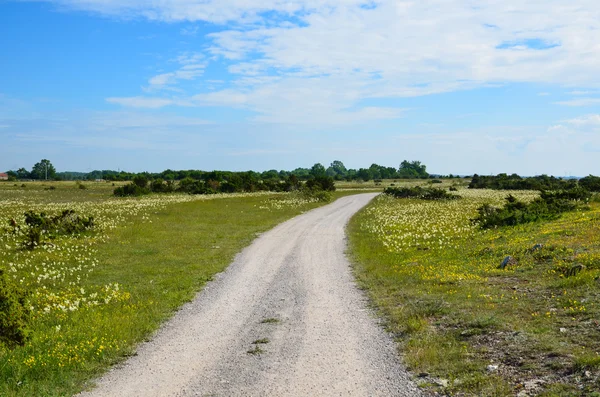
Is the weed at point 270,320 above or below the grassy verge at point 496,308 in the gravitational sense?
below

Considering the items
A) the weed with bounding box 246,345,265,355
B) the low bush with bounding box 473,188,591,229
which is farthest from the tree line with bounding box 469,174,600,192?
the weed with bounding box 246,345,265,355

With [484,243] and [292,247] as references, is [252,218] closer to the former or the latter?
[292,247]

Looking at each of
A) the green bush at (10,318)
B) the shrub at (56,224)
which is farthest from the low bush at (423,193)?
the green bush at (10,318)

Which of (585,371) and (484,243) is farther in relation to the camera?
(484,243)

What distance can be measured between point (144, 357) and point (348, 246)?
1675 centimetres

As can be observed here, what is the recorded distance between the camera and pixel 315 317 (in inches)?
488

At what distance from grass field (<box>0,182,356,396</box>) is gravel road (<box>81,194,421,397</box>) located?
Answer: 26.8 inches

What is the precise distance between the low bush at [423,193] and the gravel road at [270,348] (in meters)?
53.2

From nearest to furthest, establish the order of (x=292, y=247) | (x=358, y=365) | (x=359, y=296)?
(x=358, y=365), (x=359, y=296), (x=292, y=247)

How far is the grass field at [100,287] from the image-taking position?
29.8 feet

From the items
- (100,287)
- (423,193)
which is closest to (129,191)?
(423,193)

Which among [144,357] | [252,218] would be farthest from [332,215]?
[144,357]

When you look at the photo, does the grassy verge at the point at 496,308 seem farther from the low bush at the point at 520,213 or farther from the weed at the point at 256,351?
the low bush at the point at 520,213

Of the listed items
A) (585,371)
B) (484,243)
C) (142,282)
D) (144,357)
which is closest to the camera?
(585,371)
